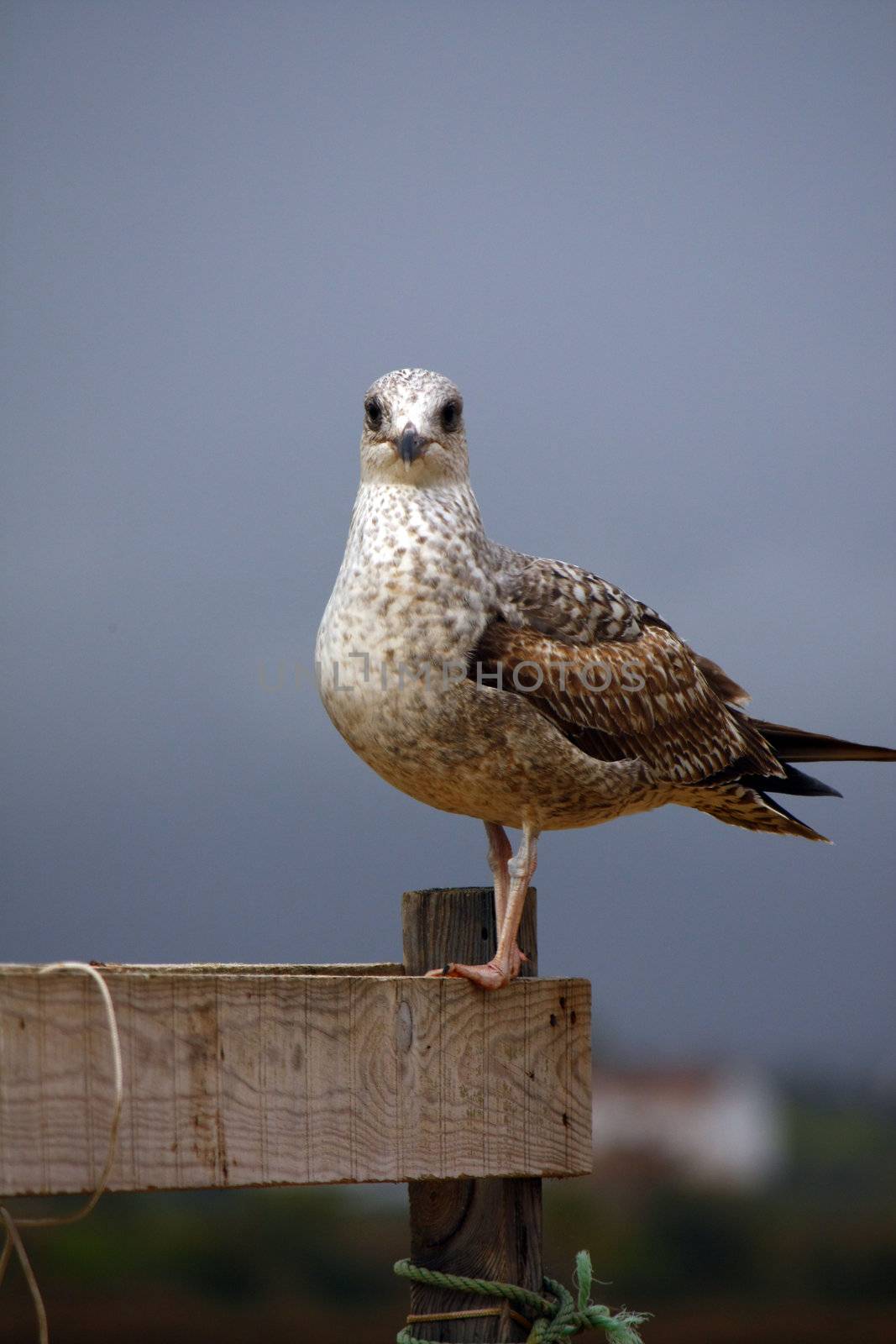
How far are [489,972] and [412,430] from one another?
4.29 feet

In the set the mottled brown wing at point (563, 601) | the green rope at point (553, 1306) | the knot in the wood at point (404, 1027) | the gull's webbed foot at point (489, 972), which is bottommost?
the green rope at point (553, 1306)

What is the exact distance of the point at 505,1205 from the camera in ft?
11.2

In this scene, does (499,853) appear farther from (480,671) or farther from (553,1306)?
(553,1306)

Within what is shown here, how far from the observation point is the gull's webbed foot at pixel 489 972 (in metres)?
3.26

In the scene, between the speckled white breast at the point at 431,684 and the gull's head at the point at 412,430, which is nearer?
the speckled white breast at the point at 431,684

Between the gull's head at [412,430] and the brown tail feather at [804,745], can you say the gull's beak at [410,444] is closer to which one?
the gull's head at [412,430]

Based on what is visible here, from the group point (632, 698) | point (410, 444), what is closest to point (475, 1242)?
point (632, 698)

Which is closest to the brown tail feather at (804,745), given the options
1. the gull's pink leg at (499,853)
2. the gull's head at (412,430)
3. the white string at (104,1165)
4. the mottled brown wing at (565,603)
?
the mottled brown wing at (565,603)

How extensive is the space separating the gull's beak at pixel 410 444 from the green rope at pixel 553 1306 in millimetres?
1841

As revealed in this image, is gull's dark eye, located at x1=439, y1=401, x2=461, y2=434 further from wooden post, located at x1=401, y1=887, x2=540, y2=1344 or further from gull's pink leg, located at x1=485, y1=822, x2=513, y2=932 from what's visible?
wooden post, located at x1=401, y1=887, x2=540, y2=1344

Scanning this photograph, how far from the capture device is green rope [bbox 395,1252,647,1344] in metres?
3.38

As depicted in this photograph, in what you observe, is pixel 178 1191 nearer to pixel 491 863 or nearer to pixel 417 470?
pixel 491 863

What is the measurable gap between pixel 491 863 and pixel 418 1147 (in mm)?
1064

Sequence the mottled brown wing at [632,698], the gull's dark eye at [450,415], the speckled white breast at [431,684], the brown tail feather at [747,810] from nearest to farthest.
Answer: the speckled white breast at [431,684] → the mottled brown wing at [632,698] → the gull's dark eye at [450,415] → the brown tail feather at [747,810]
